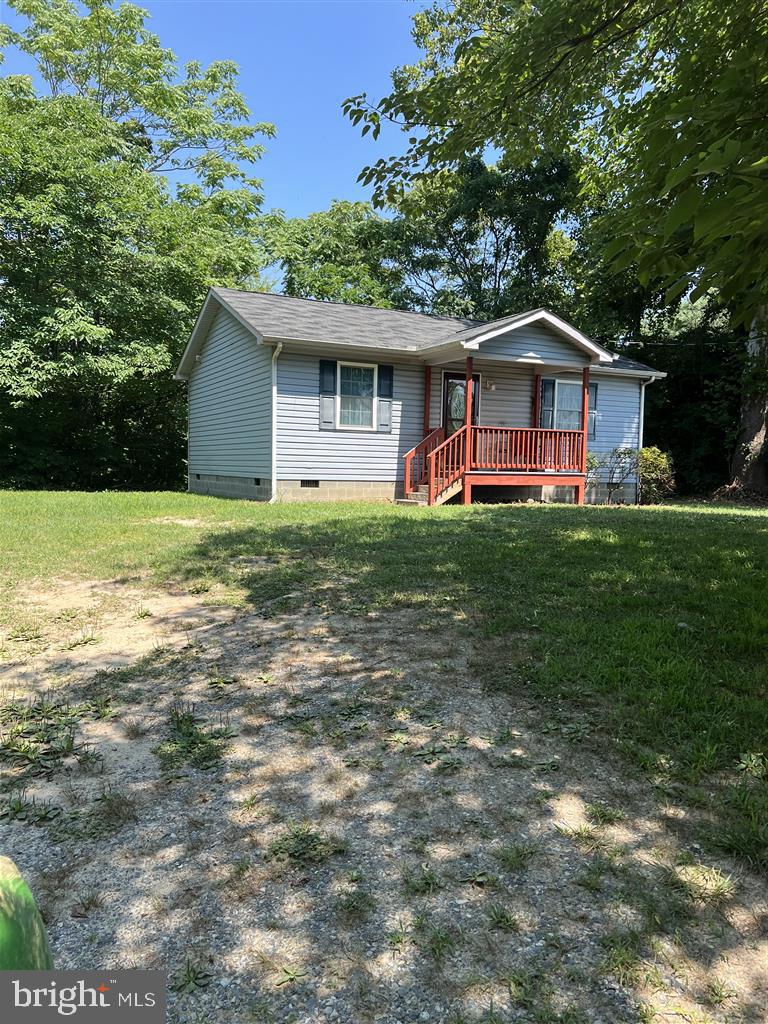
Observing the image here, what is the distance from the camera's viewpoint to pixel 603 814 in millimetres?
2299

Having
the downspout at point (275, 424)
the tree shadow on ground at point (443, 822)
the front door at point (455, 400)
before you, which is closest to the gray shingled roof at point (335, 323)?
the downspout at point (275, 424)

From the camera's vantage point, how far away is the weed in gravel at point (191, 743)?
2.70 meters

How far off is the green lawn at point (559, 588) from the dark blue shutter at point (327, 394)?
326 cm

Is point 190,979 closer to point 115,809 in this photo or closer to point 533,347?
point 115,809

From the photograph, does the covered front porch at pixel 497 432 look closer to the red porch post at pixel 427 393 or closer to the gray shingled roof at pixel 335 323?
the red porch post at pixel 427 393

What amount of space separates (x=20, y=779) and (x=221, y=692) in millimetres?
1012

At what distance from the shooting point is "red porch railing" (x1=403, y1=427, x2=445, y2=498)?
45.5 ft

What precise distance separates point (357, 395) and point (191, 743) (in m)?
11.2

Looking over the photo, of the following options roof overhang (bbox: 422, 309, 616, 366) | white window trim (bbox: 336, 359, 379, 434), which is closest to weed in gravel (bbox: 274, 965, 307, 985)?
roof overhang (bbox: 422, 309, 616, 366)

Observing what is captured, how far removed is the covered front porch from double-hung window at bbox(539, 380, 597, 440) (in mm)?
24

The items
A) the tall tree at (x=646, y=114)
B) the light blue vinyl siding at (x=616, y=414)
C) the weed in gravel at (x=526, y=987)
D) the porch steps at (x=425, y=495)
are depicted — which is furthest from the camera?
the light blue vinyl siding at (x=616, y=414)

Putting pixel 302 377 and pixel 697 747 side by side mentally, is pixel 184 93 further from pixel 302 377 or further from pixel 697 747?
pixel 697 747

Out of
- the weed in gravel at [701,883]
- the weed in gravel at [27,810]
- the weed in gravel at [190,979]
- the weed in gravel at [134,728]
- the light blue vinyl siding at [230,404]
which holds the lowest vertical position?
the weed in gravel at [190,979]

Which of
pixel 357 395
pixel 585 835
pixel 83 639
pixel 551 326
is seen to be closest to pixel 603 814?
pixel 585 835
